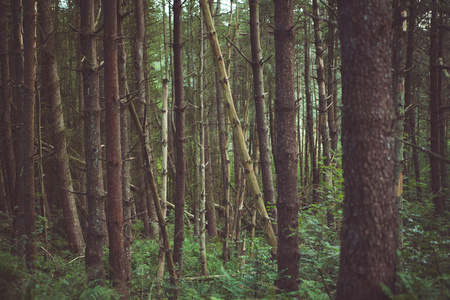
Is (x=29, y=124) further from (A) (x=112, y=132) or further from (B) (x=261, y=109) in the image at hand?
(B) (x=261, y=109)

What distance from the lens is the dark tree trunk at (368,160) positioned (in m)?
2.62

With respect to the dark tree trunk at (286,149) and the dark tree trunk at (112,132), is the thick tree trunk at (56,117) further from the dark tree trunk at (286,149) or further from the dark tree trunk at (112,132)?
the dark tree trunk at (286,149)

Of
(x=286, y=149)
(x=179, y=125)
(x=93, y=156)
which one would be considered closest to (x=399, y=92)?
(x=286, y=149)

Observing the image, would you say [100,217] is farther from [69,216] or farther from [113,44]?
[69,216]

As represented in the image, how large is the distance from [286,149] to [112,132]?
2.79 meters

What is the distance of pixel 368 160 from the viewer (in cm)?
266

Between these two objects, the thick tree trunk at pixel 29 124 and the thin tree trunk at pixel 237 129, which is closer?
the thin tree trunk at pixel 237 129

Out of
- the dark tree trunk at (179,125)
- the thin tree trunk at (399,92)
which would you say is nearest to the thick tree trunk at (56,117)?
the dark tree trunk at (179,125)

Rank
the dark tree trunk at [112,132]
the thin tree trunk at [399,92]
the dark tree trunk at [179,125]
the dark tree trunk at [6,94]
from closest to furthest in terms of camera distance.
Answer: the thin tree trunk at [399,92] → the dark tree trunk at [112,132] → the dark tree trunk at [179,125] → the dark tree trunk at [6,94]

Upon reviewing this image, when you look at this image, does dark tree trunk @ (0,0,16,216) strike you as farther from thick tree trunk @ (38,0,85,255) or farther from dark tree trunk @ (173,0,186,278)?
dark tree trunk @ (173,0,186,278)

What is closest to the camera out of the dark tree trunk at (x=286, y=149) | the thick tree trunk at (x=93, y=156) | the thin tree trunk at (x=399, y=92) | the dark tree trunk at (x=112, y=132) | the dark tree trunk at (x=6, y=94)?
the dark tree trunk at (x=286, y=149)

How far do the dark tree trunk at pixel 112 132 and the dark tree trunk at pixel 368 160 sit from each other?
3773mm

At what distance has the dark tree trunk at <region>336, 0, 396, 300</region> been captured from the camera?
2625mm

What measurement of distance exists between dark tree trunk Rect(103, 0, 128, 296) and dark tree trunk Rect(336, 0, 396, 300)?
12.4 feet
